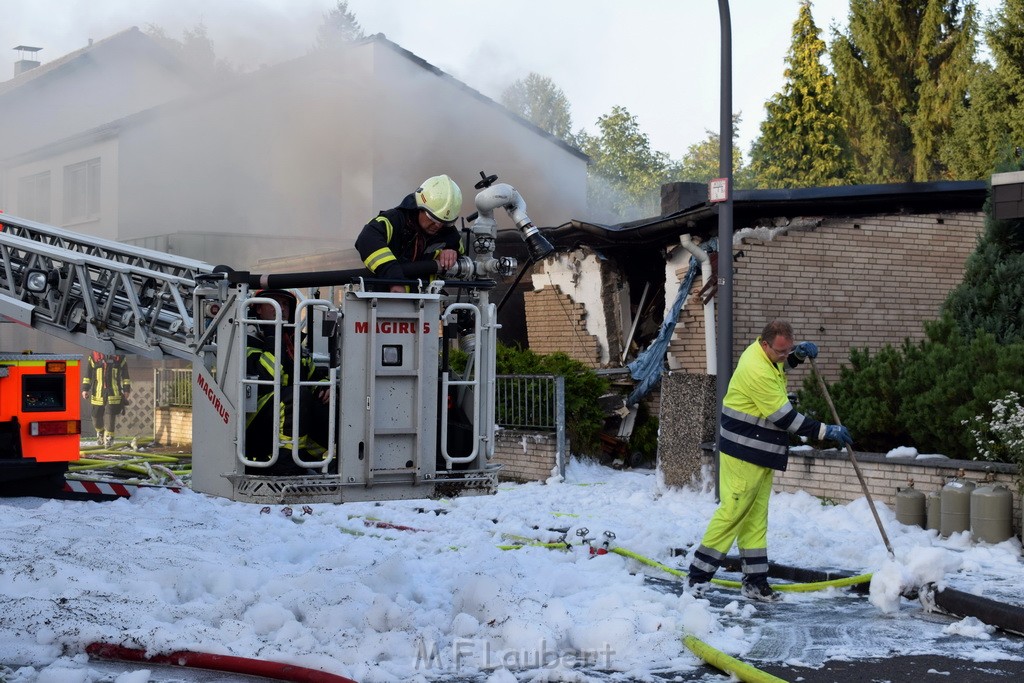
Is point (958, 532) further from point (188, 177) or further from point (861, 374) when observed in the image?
point (188, 177)

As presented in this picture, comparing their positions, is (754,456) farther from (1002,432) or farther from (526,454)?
(526,454)

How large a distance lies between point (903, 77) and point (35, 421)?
28590 millimetres

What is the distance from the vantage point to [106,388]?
21938 millimetres

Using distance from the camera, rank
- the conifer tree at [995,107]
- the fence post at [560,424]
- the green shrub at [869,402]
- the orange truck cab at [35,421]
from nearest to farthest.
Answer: the orange truck cab at [35,421], the green shrub at [869,402], the fence post at [560,424], the conifer tree at [995,107]

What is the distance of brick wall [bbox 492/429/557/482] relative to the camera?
14.2 m

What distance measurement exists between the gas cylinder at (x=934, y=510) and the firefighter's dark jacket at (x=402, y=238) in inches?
175

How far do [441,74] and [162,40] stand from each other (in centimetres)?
820

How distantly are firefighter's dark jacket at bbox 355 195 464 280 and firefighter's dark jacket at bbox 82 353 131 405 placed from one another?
51.5 ft

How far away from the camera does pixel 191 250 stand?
2753 centimetres

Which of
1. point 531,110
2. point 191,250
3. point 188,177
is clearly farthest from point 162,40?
point 531,110

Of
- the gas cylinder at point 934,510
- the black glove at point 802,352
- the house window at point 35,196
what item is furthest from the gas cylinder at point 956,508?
the house window at point 35,196

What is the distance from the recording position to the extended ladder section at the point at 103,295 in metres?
8.69

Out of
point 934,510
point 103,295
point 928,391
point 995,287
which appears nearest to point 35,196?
point 103,295

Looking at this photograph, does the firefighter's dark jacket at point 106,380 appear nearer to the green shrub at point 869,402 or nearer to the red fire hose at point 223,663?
the green shrub at point 869,402
